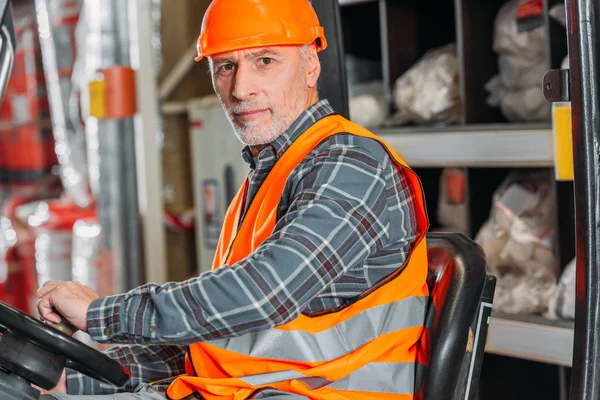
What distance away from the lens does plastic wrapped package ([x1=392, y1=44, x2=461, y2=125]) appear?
3.82m

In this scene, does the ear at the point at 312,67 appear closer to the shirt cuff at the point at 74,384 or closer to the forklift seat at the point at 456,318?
the forklift seat at the point at 456,318

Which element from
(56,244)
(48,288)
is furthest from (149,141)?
(48,288)

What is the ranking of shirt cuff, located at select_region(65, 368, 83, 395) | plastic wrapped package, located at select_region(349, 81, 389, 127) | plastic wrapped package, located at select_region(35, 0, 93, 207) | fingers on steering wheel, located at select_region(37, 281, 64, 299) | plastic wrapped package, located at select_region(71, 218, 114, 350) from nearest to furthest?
fingers on steering wheel, located at select_region(37, 281, 64, 299), shirt cuff, located at select_region(65, 368, 83, 395), plastic wrapped package, located at select_region(349, 81, 389, 127), plastic wrapped package, located at select_region(71, 218, 114, 350), plastic wrapped package, located at select_region(35, 0, 93, 207)

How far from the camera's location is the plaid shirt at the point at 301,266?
1814mm

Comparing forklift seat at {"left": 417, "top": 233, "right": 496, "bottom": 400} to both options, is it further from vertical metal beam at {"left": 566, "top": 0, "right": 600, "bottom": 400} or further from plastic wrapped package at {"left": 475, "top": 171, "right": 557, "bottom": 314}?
plastic wrapped package at {"left": 475, "top": 171, "right": 557, "bottom": 314}

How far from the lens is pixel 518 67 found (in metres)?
3.62

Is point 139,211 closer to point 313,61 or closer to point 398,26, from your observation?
point 398,26

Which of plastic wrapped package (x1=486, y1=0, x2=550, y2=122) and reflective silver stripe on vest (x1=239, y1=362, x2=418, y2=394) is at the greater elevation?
plastic wrapped package (x1=486, y1=0, x2=550, y2=122)

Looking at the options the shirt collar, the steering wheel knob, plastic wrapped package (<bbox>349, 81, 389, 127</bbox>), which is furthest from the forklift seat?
plastic wrapped package (<bbox>349, 81, 389, 127</bbox>)

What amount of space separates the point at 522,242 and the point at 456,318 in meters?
1.65

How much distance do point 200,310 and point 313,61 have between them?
2.65 feet

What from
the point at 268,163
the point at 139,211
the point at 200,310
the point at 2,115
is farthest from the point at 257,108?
the point at 2,115

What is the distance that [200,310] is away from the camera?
1817 millimetres

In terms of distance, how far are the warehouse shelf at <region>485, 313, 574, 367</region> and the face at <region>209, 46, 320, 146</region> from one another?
1.55 metres
